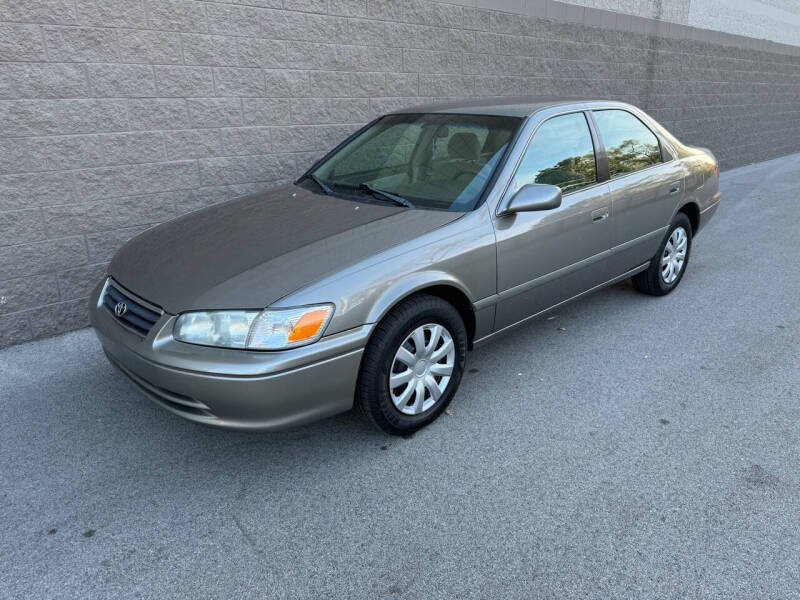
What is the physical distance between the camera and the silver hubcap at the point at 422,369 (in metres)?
3.07

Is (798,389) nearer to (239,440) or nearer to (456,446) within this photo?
(456,446)

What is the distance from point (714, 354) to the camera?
409 cm

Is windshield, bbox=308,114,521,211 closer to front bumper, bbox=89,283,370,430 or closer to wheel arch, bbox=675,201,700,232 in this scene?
front bumper, bbox=89,283,370,430

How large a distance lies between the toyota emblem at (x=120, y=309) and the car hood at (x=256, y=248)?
0.09 m

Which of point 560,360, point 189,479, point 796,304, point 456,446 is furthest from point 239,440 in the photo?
point 796,304

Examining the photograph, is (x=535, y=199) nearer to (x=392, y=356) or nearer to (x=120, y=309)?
(x=392, y=356)

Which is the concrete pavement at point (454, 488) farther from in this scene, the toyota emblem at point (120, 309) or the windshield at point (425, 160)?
the windshield at point (425, 160)

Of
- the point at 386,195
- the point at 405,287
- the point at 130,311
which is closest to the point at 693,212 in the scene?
the point at 386,195

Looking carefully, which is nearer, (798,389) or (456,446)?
(456,446)

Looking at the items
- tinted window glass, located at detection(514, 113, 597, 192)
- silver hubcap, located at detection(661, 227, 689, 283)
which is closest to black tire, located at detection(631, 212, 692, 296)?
silver hubcap, located at detection(661, 227, 689, 283)

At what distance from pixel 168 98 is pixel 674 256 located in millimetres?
4231

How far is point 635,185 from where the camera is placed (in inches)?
171

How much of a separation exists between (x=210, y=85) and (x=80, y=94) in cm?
99

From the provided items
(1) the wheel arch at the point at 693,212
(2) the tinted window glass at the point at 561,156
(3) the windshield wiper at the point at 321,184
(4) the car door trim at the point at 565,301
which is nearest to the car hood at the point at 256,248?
(3) the windshield wiper at the point at 321,184
